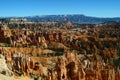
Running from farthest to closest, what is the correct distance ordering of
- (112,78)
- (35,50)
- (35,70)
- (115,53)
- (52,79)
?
(35,50)
(115,53)
(35,70)
(112,78)
(52,79)

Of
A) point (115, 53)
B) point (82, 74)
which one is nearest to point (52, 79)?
point (82, 74)

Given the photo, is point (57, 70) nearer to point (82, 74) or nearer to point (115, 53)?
point (82, 74)

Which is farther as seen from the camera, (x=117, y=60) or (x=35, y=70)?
(x=117, y=60)

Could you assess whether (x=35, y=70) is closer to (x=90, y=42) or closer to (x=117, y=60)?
(x=117, y=60)

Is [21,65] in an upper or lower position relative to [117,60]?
upper

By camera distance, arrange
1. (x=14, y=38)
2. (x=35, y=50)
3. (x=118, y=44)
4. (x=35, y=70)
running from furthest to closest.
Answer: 1. (x=14, y=38)
2. (x=118, y=44)
3. (x=35, y=50)
4. (x=35, y=70)

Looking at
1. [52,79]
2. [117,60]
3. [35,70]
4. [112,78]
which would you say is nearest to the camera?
[52,79]

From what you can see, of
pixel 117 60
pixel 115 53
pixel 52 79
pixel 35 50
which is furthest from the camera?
pixel 35 50

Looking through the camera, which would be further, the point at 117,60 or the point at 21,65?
the point at 117,60

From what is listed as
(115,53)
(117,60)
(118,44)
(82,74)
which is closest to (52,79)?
(82,74)
